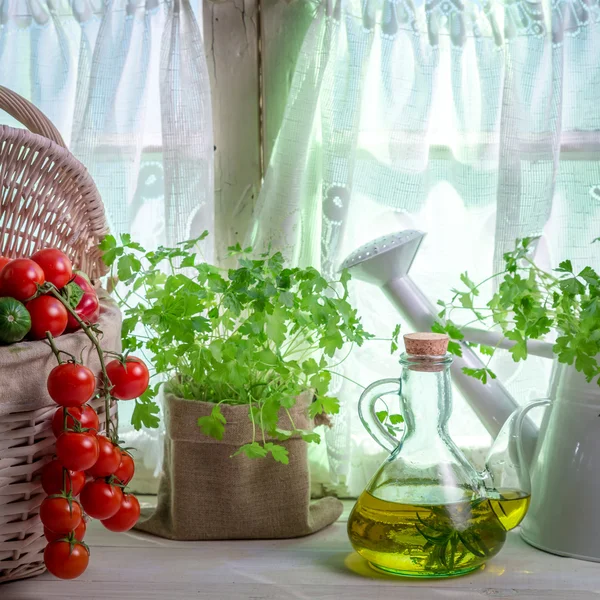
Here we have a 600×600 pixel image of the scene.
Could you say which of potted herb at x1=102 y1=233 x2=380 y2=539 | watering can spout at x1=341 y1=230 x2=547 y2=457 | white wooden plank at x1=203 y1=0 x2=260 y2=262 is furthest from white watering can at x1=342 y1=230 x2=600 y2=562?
white wooden plank at x1=203 y1=0 x2=260 y2=262

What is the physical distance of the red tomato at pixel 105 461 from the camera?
74 cm

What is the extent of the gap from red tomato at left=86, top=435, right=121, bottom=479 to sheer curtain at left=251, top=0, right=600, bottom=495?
0.43 meters

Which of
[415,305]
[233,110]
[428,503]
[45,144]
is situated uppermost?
[233,110]

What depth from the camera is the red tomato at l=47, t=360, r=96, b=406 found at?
0.70 meters

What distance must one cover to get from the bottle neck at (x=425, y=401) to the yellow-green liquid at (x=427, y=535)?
0.08 metres

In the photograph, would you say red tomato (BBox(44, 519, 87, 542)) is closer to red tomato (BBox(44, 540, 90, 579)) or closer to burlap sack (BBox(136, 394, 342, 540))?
red tomato (BBox(44, 540, 90, 579))

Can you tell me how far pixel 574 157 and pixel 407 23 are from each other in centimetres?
31

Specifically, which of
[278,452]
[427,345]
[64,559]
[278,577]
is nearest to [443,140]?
[427,345]

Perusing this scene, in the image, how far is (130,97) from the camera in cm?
114

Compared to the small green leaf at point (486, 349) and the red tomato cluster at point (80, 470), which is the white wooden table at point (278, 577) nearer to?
the red tomato cluster at point (80, 470)

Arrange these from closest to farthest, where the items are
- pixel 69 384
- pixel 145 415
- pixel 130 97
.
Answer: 1. pixel 69 384
2. pixel 145 415
3. pixel 130 97

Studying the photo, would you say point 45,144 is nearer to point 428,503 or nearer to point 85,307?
point 85,307

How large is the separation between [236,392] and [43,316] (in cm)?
29

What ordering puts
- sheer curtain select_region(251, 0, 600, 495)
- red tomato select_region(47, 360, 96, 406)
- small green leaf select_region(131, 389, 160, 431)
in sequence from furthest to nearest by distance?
1. sheer curtain select_region(251, 0, 600, 495)
2. small green leaf select_region(131, 389, 160, 431)
3. red tomato select_region(47, 360, 96, 406)
